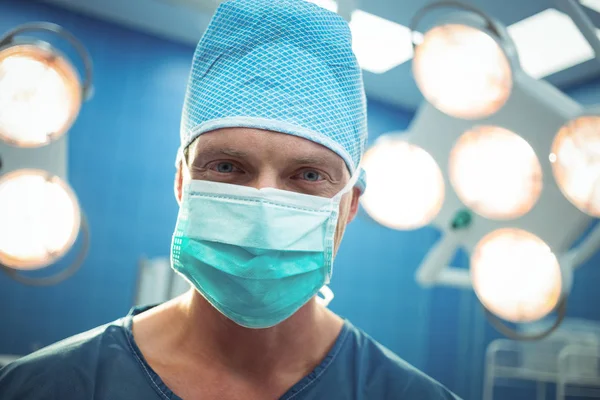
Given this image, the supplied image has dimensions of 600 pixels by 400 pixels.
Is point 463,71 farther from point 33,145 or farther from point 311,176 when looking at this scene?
point 33,145

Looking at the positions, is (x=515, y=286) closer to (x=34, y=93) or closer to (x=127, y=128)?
(x=34, y=93)

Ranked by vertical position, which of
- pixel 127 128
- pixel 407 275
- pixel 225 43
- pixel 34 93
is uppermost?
pixel 225 43

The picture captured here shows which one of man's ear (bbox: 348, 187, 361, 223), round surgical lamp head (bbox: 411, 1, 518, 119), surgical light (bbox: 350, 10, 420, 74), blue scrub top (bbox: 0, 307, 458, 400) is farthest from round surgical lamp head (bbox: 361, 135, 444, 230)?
surgical light (bbox: 350, 10, 420, 74)

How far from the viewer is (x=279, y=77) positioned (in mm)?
1120

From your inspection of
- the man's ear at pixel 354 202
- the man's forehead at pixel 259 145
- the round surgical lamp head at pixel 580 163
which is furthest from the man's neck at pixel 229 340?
the round surgical lamp head at pixel 580 163

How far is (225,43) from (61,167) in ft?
2.33

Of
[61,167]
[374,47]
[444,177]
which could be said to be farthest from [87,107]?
[444,177]

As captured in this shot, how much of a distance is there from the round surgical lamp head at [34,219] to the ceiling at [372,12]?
1859 millimetres

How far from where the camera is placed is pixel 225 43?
1173mm

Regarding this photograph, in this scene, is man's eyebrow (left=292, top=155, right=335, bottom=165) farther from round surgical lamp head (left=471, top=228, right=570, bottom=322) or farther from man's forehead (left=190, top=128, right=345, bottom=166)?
round surgical lamp head (left=471, top=228, right=570, bottom=322)

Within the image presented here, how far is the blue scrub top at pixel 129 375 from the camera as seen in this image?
108 cm

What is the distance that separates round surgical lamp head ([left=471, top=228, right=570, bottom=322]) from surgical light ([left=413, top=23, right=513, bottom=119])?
36 cm

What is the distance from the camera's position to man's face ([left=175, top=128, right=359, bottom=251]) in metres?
1.06

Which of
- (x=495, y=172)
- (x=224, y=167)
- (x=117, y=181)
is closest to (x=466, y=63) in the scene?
(x=495, y=172)
